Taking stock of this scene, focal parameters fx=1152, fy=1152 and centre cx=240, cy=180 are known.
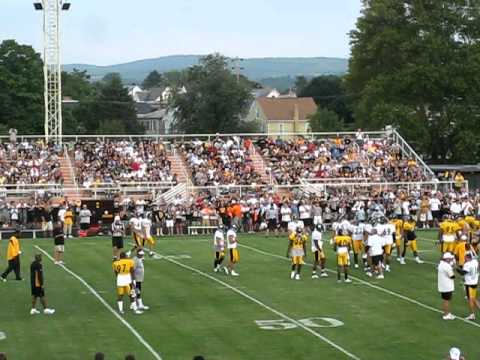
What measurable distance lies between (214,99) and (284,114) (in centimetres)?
4536

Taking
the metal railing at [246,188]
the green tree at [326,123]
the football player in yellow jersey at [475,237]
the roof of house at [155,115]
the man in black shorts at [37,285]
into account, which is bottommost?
the man in black shorts at [37,285]

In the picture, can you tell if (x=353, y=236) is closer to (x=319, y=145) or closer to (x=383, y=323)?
(x=383, y=323)

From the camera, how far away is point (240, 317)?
2288cm

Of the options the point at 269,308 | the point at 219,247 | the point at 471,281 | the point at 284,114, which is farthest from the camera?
the point at 284,114

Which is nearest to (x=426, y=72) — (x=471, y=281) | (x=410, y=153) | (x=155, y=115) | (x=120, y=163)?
(x=410, y=153)

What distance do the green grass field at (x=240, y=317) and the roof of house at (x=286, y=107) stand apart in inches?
3804

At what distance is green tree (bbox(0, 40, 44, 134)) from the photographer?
251ft

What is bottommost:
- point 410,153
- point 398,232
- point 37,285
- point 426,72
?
point 37,285

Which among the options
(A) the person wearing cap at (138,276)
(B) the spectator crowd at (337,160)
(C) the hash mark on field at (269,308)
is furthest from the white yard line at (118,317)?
(B) the spectator crowd at (337,160)

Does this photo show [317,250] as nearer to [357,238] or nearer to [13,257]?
[357,238]

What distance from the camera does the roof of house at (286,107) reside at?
419 feet

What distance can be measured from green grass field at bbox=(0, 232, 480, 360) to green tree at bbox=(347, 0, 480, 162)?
2935 cm

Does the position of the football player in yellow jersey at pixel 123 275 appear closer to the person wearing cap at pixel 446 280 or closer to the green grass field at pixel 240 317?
the green grass field at pixel 240 317

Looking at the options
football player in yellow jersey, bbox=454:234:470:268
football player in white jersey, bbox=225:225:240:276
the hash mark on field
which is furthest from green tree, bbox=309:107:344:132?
Answer: football player in yellow jersey, bbox=454:234:470:268
